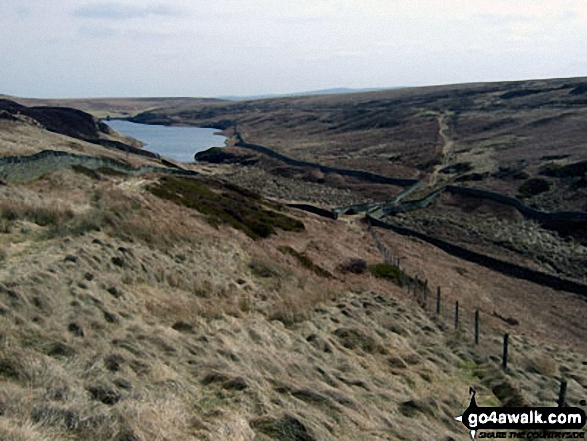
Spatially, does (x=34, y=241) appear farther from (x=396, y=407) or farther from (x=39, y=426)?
(x=396, y=407)

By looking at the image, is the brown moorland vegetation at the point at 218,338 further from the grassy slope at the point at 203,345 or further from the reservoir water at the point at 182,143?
the reservoir water at the point at 182,143

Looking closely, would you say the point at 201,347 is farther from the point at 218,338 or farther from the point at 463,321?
the point at 463,321

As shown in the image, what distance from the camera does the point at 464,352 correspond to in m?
13.8

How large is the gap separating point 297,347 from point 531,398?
5.47 meters

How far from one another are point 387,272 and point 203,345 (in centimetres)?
1572

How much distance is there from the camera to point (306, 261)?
22.4m

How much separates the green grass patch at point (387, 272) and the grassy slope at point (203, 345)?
2023mm

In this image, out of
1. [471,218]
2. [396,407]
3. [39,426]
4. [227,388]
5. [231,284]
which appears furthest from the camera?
[471,218]

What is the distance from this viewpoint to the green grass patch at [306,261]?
69.7 ft

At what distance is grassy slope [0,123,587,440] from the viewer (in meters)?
6.66

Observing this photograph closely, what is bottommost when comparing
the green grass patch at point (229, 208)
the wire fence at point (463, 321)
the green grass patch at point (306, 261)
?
the wire fence at point (463, 321)

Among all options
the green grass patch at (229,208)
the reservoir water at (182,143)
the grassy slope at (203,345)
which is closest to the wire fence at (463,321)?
the grassy slope at (203,345)

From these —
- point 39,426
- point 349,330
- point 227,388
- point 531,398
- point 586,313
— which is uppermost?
point 39,426

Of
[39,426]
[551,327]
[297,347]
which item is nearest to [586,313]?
[551,327]
